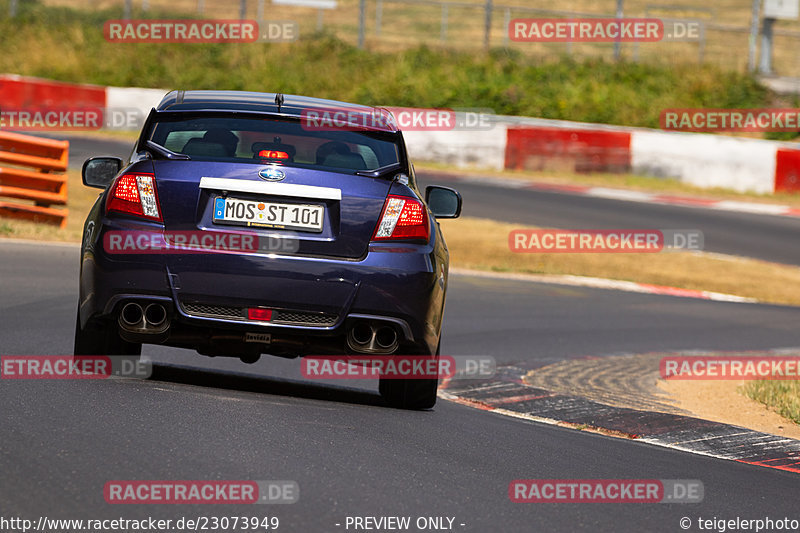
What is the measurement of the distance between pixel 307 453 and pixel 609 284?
39.0 ft

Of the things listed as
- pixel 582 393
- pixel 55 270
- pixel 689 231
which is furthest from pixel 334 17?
pixel 582 393

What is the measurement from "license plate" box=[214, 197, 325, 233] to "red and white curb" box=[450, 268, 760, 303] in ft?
32.1

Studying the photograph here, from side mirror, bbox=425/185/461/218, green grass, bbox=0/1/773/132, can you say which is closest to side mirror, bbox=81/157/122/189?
side mirror, bbox=425/185/461/218

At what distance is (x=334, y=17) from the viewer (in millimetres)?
58625

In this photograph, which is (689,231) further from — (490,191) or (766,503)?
(766,503)

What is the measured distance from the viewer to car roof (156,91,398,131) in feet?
23.0

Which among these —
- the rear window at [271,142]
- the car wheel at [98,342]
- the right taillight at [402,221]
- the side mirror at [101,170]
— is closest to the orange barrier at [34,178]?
the side mirror at [101,170]

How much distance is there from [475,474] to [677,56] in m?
33.0

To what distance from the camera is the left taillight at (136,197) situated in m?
6.48

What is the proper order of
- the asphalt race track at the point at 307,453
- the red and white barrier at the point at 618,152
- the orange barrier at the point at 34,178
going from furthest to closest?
1. the red and white barrier at the point at 618,152
2. the orange barrier at the point at 34,178
3. the asphalt race track at the point at 307,453

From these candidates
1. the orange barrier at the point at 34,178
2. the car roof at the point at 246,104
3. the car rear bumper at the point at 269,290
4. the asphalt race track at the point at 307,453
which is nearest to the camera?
the asphalt race track at the point at 307,453

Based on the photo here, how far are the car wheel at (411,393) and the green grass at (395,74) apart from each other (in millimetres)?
25544

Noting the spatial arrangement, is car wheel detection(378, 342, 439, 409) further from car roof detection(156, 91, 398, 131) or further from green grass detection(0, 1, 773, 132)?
green grass detection(0, 1, 773, 132)

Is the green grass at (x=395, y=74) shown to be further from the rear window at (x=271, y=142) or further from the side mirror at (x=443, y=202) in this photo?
the rear window at (x=271, y=142)
